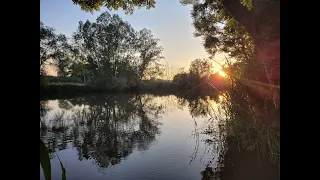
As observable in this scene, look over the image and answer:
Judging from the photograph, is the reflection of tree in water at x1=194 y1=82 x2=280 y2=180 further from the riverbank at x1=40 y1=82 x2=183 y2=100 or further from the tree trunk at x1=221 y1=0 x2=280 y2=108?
the riverbank at x1=40 y1=82 x2=183 y2=100

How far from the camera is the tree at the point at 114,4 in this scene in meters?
5.31

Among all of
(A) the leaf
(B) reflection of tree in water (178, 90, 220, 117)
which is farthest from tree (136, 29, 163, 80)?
(A) the leaf

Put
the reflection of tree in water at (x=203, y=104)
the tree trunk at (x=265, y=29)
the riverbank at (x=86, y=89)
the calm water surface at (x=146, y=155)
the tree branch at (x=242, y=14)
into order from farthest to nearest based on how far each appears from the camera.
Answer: the riverbank at (x=86, y=89)
the reflection of tree in water at (x=203, y=104)
the tree branch at (x=242, y=14)
the calm water surface at (x=146, y=155)
the tree trunk at (x=265, y=29)

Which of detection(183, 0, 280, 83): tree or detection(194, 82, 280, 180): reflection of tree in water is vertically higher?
detection(183, 0, 280, 83): tree

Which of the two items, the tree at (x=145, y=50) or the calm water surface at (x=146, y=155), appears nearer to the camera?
the calm water surface at (x=146, y=155)

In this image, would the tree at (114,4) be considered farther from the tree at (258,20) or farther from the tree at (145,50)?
the tree at (145,50)

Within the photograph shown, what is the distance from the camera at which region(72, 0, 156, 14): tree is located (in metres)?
5.31

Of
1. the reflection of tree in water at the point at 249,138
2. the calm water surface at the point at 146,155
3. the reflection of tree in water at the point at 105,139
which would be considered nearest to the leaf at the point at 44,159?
the calm water surface at the point at 146,155

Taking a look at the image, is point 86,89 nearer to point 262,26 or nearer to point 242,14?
point 242,14

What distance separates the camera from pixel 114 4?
5.84 m

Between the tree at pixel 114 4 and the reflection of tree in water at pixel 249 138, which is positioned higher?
the tree at pixel 114 4
